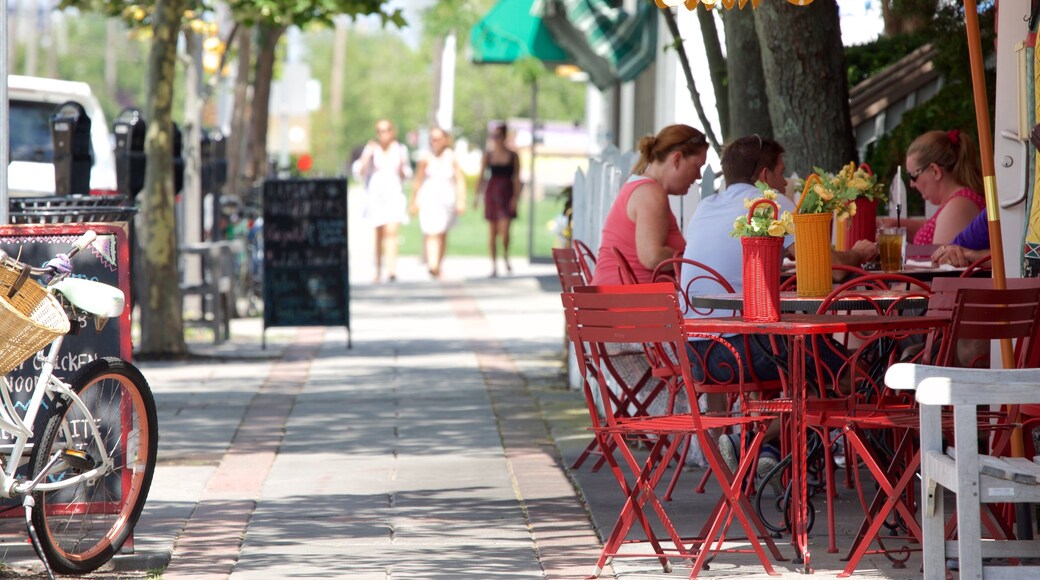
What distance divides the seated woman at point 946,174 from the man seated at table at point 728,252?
0.99 m

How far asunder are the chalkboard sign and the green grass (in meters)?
9.22

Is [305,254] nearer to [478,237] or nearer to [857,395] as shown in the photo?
[857,395]

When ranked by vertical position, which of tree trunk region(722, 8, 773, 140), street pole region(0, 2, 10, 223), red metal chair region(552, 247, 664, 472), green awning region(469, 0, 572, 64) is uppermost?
green awning region(469, 0, 572, 64)

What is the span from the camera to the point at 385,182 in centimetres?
2020

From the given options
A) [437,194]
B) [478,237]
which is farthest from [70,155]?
[478,237]

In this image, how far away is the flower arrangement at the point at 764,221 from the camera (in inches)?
225

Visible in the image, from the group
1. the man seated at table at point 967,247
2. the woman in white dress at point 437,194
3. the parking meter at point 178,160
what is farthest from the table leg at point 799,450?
the woman in white dress at point 437,194

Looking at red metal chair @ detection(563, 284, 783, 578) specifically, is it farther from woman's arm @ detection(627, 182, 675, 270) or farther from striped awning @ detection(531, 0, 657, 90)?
striped awning @ detection(531, 0, 657, 90)

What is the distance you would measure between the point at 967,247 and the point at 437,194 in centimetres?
1375

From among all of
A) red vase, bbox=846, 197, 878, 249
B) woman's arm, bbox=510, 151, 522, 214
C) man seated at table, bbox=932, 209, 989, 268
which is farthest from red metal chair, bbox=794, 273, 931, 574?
woman's arm, bbox=510, 151, 522, 214

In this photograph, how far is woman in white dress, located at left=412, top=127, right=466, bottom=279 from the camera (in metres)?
21.0

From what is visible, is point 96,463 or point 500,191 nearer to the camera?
point 96,463

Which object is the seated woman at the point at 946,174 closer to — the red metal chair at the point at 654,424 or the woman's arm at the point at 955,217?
the woman's arm at the point at 955,217

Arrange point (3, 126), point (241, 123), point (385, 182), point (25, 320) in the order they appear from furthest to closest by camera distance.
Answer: point (241, 123)
point (385, 182)
point (3, 126)
point (25, 320)
